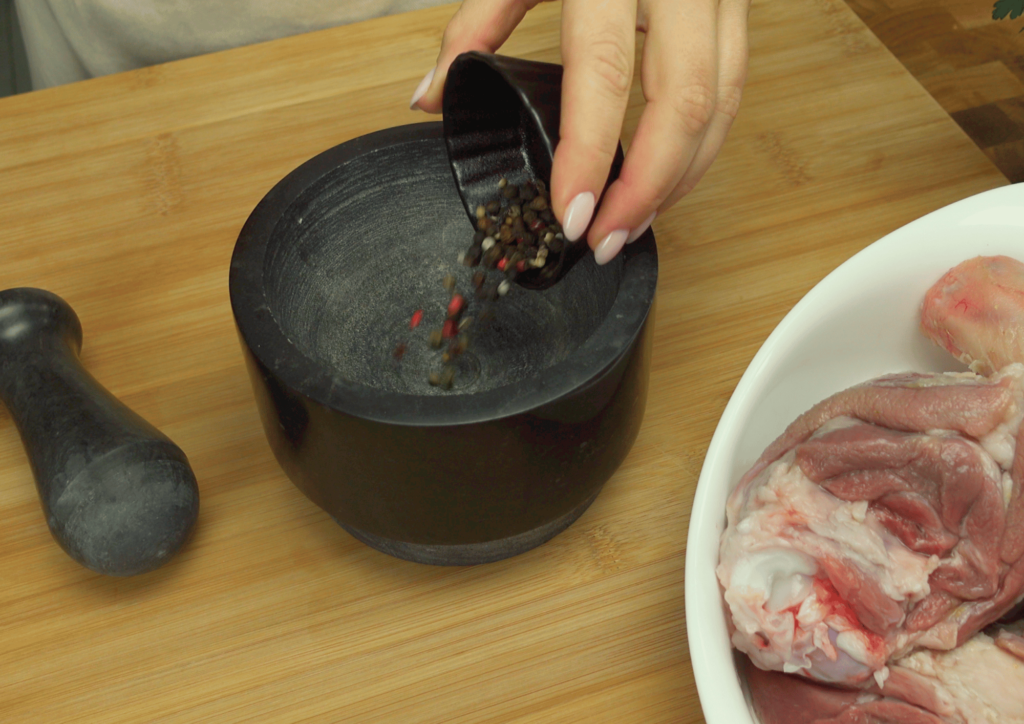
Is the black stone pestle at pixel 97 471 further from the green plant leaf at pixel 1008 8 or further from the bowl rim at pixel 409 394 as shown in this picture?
the green plant leaf at pixel 1008 8

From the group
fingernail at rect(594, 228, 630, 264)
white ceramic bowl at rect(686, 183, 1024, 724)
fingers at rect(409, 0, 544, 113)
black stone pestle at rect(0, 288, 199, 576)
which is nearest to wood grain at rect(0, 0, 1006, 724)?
black stone pestle at rect(0, 288, 199, 576)

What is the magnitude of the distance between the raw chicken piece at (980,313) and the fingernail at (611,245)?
336 mm

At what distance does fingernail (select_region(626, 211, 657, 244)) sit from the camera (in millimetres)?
918

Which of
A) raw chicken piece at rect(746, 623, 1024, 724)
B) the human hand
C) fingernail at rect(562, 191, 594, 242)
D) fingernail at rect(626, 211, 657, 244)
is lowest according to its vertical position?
raw chicken piece at rect(746, 623, 1024, 724)

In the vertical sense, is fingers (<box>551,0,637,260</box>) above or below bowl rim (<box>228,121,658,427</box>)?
above

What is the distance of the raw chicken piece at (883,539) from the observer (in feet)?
2.39

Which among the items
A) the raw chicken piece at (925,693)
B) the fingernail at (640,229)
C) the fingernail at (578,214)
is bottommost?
the raw chicken piece at (925,693)

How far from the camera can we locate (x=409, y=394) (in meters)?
0.82

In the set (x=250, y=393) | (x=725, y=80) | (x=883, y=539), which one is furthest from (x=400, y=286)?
(x=883, y=539)

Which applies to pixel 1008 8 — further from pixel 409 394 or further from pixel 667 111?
pixel 409 394

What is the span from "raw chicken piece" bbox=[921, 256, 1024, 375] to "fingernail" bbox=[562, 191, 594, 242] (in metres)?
0.38

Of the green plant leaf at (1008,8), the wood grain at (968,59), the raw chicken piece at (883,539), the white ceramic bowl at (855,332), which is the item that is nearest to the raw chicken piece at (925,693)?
the raw chicken piece at (883,539)

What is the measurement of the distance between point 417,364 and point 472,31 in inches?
15.5

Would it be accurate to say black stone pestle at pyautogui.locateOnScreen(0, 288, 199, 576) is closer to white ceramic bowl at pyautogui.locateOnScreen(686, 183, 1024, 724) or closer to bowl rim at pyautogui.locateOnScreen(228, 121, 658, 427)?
bowl rim at pyautogui.locateOnScreen(228, 121, 658, 427)
